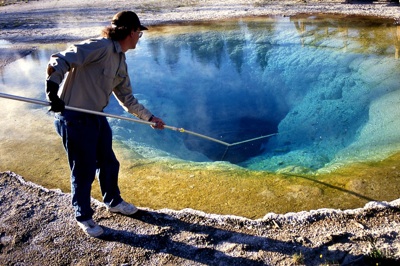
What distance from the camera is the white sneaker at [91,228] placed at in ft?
9.09

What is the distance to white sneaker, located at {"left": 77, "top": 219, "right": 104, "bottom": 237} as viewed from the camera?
2770 millimetres

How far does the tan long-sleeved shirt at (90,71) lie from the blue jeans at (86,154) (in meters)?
0.10

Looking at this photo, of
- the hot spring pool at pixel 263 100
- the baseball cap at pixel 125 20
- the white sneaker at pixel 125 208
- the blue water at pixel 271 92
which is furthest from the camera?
the blue water at pixel 271 92

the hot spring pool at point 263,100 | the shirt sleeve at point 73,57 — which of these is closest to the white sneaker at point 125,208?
the hot spring pool at point 263,100

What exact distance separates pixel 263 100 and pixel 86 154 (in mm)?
3775

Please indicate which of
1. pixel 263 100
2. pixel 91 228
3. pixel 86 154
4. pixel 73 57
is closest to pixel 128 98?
pixel 86 154

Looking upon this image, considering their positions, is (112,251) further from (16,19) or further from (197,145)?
(16,19)

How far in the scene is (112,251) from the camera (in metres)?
2.64

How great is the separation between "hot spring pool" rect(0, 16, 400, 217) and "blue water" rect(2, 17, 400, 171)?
0.02 metres

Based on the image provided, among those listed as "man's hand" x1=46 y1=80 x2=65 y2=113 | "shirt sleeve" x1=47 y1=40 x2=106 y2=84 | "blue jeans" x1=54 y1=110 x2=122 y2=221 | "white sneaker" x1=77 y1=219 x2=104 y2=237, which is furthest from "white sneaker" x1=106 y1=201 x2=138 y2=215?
"shirt sleeve" x1=47 y1=40 x2=106 y2=84

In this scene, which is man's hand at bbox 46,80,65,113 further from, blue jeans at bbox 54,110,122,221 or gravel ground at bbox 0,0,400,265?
gravel ground at bbox 0,0,400,265

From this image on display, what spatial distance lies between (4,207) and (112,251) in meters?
1.24

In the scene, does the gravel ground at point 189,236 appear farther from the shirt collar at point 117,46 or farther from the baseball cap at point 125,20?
the baseball cap at point 125,20

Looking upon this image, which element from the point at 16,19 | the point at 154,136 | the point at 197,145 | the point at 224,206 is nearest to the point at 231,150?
the point at 197,145
